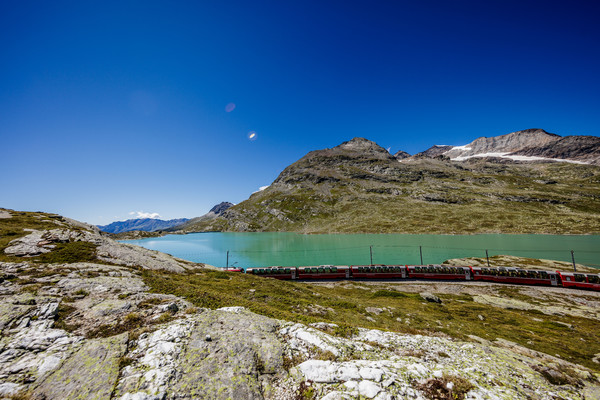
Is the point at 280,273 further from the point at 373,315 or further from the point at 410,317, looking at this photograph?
the point at 410,317

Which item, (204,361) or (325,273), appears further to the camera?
(325,273)

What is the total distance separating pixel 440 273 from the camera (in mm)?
44719

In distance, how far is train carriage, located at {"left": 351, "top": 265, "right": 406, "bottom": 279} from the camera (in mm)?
45656

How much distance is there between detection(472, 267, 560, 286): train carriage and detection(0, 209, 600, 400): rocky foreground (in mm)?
44423

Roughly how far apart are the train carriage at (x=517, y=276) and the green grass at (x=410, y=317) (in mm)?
19188

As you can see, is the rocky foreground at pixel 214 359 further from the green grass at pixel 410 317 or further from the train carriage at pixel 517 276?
the train carriage at pixel 517 276

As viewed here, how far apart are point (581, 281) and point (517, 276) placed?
7.88m

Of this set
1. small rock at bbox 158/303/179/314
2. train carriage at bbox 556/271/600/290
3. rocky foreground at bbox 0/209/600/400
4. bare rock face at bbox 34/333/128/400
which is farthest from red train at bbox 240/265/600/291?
bare rock face at bbox 34/333/128/400

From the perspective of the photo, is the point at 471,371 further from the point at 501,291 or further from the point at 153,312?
the point at 501,291

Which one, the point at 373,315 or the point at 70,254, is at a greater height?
the point at 70,254

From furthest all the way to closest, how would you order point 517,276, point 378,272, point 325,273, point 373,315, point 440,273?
point 325,273 < point 378,272 < point 440,273 < point 517,276 < point 373,315

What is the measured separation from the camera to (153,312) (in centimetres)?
885

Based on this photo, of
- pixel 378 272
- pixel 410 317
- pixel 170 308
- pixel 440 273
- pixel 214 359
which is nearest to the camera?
pixel 214 359

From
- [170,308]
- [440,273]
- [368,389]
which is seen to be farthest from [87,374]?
[440,273]
